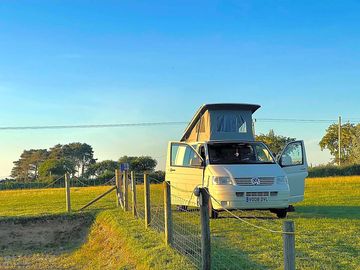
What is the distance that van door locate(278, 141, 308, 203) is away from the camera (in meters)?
12.0

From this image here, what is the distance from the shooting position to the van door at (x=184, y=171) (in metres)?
11.7

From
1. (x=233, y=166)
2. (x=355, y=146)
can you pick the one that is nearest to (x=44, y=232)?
(x=233, y=166)

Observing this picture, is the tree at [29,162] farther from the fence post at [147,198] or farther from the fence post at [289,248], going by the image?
the fence post at [289,248]

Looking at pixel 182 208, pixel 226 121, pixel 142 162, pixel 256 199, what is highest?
pixel 226 121

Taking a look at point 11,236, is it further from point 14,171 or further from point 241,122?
point 14,171

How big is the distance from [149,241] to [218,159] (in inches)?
140

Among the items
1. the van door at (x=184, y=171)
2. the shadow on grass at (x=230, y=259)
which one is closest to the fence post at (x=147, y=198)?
the van door at (x=184, y=171)

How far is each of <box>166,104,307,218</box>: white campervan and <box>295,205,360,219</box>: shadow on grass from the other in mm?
675

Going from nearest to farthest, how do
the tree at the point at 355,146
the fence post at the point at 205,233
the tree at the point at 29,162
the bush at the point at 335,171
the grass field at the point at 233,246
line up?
the fence post at the point at 205,233
the grass field at the point at 233,246
the bush at the point at 335,171
the tree at the point at 355,146
the tree at the point at 29,162

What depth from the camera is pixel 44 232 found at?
1464 centimetres

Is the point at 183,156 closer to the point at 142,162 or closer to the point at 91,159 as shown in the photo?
the point at 142,162

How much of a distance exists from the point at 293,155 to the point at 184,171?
2.94m

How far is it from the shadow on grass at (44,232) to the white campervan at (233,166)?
12.1ft

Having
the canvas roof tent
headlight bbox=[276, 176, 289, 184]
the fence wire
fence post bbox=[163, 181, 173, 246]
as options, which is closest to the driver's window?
headlight bbox=[276, 176, 289, 184]
